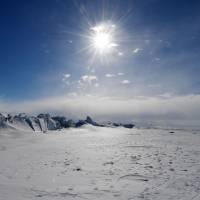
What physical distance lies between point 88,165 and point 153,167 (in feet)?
15.1

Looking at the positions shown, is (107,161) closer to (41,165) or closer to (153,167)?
(153,167)

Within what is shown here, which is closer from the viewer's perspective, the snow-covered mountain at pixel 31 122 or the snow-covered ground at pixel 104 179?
the snow-covered ground at pixel 104 179

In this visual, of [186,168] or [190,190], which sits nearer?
[190,190]

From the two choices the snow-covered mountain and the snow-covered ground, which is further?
the snow-covered mountain

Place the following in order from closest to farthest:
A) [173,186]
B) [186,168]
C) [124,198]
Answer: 1. [124,198]
2. [173,186]
3. [186,168]

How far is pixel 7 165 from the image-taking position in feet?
58.4

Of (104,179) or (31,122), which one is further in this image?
(31,122)

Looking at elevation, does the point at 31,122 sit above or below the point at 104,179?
above

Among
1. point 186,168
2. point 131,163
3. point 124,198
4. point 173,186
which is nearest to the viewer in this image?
point 124,198

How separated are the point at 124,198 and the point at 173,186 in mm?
2800

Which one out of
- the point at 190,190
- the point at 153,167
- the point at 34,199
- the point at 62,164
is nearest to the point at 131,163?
the point at 153,167

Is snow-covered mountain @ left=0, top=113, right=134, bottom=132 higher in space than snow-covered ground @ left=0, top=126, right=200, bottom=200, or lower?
higher

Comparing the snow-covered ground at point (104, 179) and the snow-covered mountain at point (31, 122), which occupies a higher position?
the snow-covered mountain at point (31, 122)

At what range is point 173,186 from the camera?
11297mm
